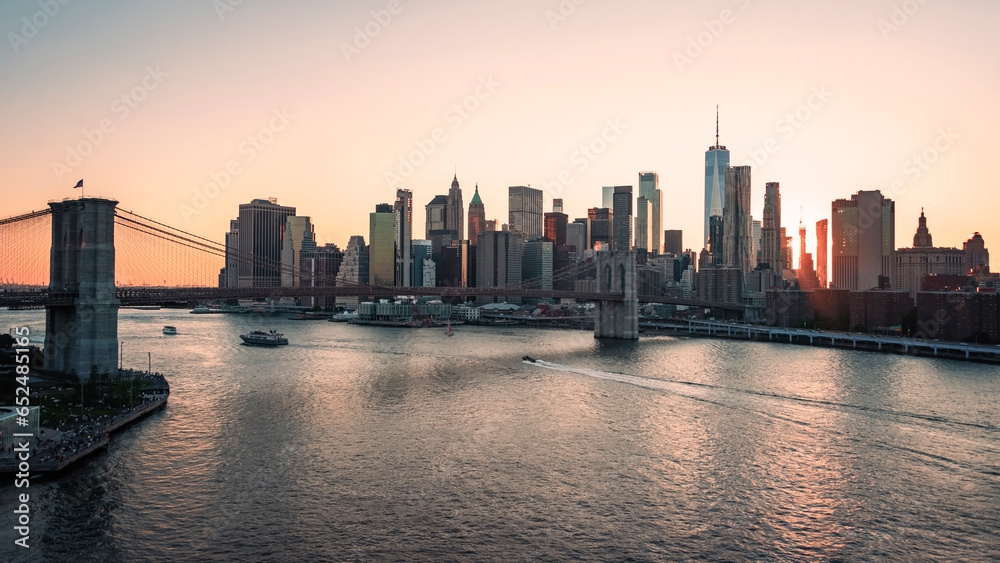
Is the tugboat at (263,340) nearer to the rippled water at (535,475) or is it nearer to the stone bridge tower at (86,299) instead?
the rippled water at (535,475)

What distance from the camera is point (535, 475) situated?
73.7ft

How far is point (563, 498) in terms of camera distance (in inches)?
800

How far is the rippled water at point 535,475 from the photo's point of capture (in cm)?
1722

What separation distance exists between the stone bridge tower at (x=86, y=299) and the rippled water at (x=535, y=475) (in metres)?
4.74

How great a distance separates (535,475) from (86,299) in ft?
84.0

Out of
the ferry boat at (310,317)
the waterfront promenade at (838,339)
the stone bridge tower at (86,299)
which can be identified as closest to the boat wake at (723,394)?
the stone bridge tower at (86,299)

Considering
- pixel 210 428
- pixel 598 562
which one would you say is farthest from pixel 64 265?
pixel 598 562

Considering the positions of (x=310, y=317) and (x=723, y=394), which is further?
(x=310, y=317)

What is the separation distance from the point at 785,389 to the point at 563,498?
25.0m

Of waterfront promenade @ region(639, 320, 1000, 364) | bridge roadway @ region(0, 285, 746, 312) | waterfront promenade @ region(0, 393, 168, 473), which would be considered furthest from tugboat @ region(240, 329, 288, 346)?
waterfront promenade @ region(639, 320, 1000, 364)

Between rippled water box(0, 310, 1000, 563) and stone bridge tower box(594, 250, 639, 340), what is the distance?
3838cm

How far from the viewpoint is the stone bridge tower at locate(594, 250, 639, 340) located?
81.4 m

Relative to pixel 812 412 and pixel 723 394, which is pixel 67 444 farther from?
pixel 812 412

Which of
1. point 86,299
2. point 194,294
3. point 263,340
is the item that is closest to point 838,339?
point 263,340
